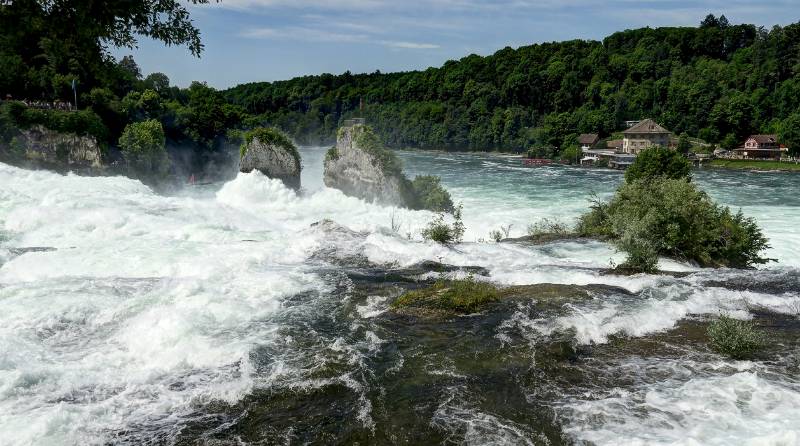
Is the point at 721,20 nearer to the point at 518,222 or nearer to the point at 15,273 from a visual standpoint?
the point at 518,222

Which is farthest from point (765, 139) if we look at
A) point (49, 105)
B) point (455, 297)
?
point (49, 105)

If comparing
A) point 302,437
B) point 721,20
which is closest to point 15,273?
point 302,437

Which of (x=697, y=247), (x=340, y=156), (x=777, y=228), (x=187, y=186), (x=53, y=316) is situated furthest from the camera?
(x=187, y=186)

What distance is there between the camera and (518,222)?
36.8 meters

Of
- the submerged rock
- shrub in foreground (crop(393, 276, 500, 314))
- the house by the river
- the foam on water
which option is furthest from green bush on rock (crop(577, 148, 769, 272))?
the house by the river

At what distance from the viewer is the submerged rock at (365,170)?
39.3 meters

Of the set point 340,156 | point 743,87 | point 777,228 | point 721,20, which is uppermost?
point 721,20

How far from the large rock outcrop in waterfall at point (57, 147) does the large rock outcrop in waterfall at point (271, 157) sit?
13609 mm

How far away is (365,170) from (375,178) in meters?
1.11

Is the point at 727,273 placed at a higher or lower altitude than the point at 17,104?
lower

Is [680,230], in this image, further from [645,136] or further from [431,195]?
[645,136]

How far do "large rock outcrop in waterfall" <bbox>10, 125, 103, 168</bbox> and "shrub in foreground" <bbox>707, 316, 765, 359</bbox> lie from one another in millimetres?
47624

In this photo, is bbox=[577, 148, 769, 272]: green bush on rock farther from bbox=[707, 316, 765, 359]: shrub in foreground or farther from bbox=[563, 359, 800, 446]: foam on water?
bbox=[563, 359, 800, 446]: foam on water

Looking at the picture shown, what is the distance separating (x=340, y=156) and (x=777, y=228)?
28702mm
